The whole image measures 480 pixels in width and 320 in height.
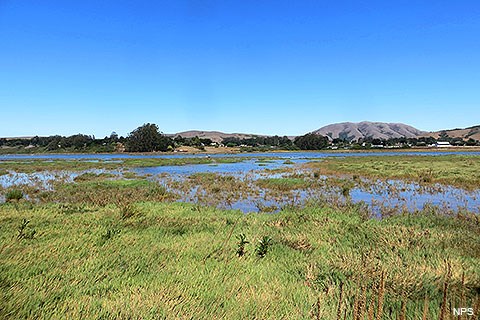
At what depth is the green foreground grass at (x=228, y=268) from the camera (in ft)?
16.0

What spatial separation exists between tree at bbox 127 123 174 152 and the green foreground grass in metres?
131

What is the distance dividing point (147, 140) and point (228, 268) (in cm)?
13776

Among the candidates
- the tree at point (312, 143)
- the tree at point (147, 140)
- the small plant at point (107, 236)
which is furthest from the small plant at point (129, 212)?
the tree at point (312, 143)

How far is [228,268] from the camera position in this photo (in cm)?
675

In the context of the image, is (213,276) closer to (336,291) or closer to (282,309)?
(282,309)

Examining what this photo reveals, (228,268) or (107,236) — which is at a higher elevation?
(107,236)

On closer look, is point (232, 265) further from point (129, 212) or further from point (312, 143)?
point (312, 143)

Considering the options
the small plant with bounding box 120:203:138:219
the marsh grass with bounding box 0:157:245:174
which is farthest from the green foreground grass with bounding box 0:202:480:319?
the marsh grass with bounding box 0:157:245:174

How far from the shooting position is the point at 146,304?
4.97 m

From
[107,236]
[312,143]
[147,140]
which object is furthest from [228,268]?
[312,143]

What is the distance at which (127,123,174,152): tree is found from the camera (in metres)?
137

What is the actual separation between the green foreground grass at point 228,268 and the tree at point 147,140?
130654 mm

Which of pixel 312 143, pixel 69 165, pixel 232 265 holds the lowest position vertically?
pixel 69 165

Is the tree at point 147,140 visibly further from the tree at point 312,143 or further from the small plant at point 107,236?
the small plant at point 107,236
